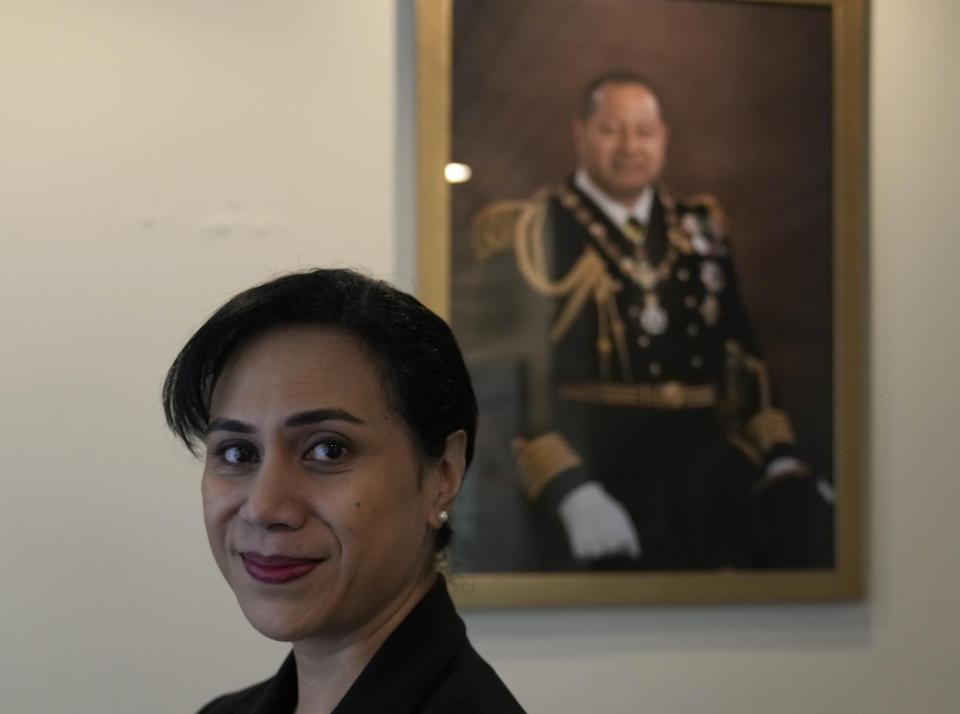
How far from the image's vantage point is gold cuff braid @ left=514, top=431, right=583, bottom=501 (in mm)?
2031

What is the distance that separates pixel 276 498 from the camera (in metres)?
1.13

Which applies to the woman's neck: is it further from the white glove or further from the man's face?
the man's face

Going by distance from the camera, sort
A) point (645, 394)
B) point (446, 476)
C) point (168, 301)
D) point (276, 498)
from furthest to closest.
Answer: point (645, 394)
point (168, 301)
point (446, 476)
point (276, 498)

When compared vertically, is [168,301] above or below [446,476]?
above

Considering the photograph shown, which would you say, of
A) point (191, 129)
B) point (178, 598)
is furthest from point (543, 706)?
point (191, 129)

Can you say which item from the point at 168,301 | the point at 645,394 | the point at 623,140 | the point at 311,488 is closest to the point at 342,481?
the point at 311,488

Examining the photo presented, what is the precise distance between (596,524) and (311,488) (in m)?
0.98

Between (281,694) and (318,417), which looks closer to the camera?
(318,417)

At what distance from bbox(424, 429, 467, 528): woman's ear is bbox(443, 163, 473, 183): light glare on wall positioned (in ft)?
2.68

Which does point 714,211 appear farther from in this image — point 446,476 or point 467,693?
point 467,693

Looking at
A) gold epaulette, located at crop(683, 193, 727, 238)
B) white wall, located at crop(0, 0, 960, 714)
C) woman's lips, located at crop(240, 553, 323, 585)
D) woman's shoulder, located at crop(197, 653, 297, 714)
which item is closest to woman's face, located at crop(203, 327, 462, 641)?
woman's lips, located at crop(240, 553, 323, 585)

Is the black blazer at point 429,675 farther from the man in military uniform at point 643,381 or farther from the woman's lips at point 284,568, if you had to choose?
the man in military uniform at point 643,381

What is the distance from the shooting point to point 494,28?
205cm

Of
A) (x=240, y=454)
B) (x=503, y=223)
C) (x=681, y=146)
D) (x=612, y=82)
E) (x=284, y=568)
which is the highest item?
(x=612, y=82)
